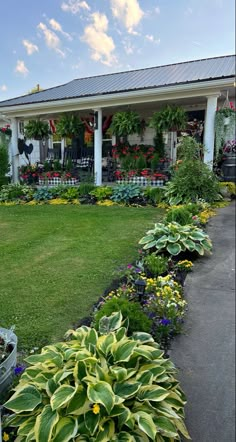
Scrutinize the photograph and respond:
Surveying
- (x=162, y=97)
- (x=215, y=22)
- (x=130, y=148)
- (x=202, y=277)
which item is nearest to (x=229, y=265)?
(x=202, y=277)

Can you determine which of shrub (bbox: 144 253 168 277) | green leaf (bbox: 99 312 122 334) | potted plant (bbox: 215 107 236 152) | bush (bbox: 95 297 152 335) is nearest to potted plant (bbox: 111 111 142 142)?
potted plant (bbox: 215 107 236 152)

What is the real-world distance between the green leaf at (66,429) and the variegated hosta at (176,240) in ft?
9.39

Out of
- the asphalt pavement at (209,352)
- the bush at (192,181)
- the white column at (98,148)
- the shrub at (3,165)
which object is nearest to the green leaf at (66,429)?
the asphalt pavement at (209,352)

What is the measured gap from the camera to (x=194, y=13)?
2.47 metres

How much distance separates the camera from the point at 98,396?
4.69 feet

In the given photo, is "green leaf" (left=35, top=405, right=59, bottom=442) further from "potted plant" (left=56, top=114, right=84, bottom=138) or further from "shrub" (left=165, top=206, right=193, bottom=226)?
"potted plant" (left=56, top=114, right=84, bottom=138)

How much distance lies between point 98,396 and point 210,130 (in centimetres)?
745

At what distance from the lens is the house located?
7879 millimetres

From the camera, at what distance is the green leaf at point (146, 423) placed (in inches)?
55.2

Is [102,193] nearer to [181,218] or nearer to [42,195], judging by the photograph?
[42,195]

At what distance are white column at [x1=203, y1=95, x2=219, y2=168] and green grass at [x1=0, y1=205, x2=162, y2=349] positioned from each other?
1960 mm

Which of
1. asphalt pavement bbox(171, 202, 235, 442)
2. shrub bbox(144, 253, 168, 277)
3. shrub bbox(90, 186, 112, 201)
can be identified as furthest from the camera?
Result: shrub bbox(90, 186, 112, 201)

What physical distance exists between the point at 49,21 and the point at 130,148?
8.65 meters

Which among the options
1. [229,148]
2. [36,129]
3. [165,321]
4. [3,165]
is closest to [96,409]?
[165,321]
